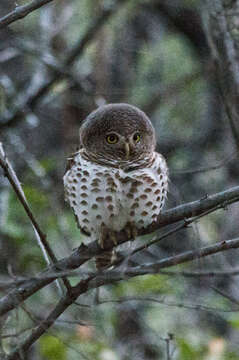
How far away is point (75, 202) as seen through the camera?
13.5 feet

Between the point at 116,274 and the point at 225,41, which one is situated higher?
the point at 225,41

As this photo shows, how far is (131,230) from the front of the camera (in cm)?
402

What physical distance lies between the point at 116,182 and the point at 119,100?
3273 millimetres

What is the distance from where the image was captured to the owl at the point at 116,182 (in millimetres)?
3980

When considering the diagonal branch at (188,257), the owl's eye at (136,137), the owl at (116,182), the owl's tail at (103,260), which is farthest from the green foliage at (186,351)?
the owl's eye at (136,137)

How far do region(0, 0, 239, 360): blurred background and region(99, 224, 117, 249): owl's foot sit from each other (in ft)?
Result: 3.17

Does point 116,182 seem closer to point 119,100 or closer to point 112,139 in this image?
point 112,139

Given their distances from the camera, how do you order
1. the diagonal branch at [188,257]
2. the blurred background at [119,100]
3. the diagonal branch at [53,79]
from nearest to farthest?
1. the diagonal branch at [188,257]
2. the blurred background at [119,100]
3. the diagonal branch at [53,79]

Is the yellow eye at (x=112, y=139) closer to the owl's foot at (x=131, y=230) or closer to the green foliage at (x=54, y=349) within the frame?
the owl's foot at (x=131, y=230)

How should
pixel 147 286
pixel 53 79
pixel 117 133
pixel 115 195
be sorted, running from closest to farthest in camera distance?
pixel 115 195, pixel 117 133, pixel 147 286, pixel 53 79

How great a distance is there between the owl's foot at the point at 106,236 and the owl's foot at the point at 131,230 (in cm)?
9

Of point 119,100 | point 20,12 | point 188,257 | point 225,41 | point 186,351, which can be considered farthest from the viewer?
point 119,100

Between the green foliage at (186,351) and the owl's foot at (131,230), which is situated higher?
the owl's foot at (131,230)

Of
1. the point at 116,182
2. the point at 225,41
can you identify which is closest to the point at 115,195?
the point at 116,182
